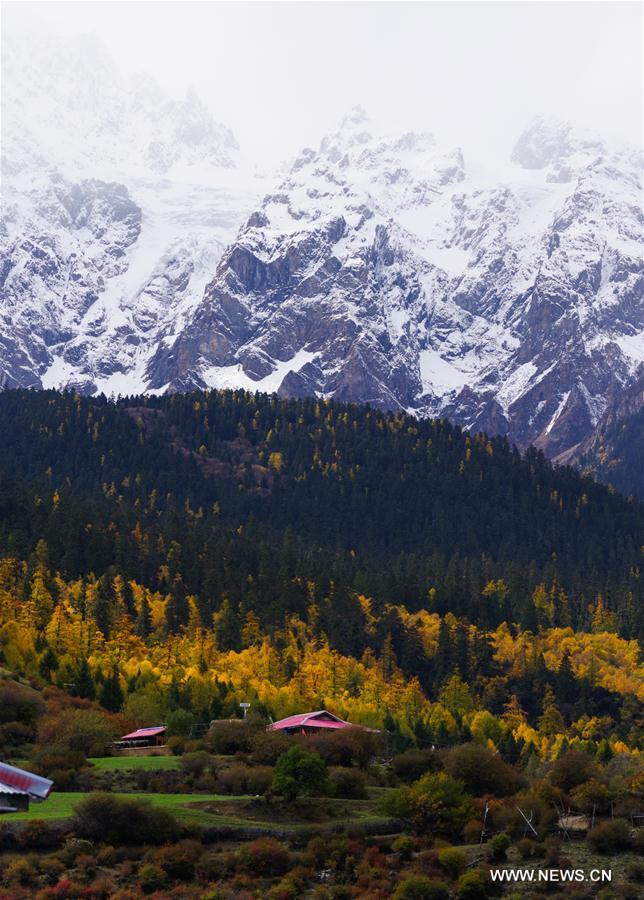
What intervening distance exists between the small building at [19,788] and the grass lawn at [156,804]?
0.69 metres

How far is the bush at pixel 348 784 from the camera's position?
10844 centimetres

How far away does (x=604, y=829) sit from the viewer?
9431 cm

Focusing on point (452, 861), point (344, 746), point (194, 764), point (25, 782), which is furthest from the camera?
point (344, 746)

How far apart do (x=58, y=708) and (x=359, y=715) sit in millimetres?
39742

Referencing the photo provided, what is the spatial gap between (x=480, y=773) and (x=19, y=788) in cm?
3315

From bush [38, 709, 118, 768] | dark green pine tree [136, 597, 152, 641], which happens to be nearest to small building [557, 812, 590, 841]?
bush [38, 709, 118, 768]

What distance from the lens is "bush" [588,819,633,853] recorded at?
93.9m

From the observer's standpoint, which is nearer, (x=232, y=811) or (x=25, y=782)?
(x=25, y=782)

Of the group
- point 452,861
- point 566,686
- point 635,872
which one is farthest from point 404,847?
point 566,686

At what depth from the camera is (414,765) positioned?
380 ft

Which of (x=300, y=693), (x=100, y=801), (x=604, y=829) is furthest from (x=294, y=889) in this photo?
(x=300, y=693)

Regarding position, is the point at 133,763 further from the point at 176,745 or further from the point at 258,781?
the point at 258,781

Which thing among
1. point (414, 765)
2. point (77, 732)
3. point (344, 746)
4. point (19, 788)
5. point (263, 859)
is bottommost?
point (77, 732)

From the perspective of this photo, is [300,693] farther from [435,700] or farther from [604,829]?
[604,829]
